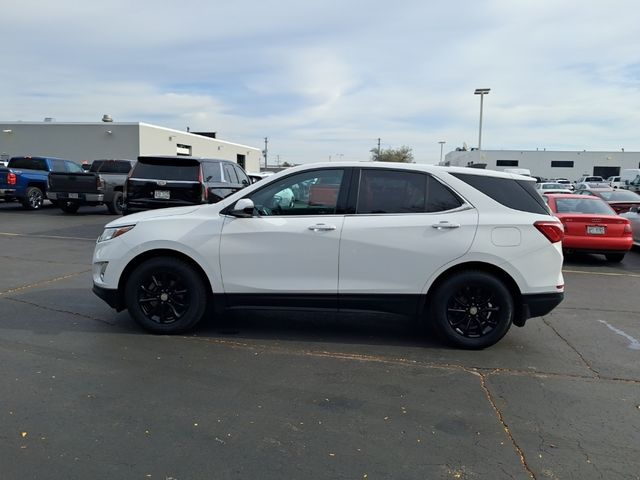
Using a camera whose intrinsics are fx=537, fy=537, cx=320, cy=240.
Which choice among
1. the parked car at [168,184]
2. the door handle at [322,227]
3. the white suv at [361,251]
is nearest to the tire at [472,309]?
the white suv at [361,251]

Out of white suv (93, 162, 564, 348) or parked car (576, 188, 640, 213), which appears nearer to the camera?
white suv (93, 162, 564, 348)

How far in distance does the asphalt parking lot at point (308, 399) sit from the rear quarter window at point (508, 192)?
142 centimetres

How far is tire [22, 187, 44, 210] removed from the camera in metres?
19.3

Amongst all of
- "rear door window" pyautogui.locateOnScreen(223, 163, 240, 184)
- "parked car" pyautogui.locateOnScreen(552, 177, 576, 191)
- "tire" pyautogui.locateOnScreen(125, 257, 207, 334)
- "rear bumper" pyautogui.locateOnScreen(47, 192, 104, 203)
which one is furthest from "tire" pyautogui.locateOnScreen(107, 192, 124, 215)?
"parked car" pyautogui.locateOnScreen(552, 177, 576, 191)

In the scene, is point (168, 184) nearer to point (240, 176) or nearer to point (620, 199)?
point (240, 176)

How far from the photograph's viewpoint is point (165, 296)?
542 cm

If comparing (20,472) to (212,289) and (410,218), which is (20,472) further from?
(410,218)

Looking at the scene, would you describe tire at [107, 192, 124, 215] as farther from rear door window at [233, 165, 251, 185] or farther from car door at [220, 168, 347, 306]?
car door at [220, 168, 347, 306]

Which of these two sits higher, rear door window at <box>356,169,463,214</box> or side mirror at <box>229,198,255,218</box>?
rear door window at <box>356,169,463,214</box>

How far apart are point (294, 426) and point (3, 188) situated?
18840 millimetres

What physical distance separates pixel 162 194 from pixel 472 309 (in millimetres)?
7676

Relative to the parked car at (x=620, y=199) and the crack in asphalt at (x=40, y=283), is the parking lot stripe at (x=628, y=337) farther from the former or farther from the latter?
the parked car at (x=620, y=199)

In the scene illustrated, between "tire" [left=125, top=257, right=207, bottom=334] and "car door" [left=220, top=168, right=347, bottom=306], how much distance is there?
35 centimetres

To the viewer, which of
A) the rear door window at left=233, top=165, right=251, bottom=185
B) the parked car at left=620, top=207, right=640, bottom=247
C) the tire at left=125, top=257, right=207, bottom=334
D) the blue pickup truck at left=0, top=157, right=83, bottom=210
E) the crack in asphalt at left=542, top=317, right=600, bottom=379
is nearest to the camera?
the crack in asphalt at left=542, top=317, right=600, bottom=379
